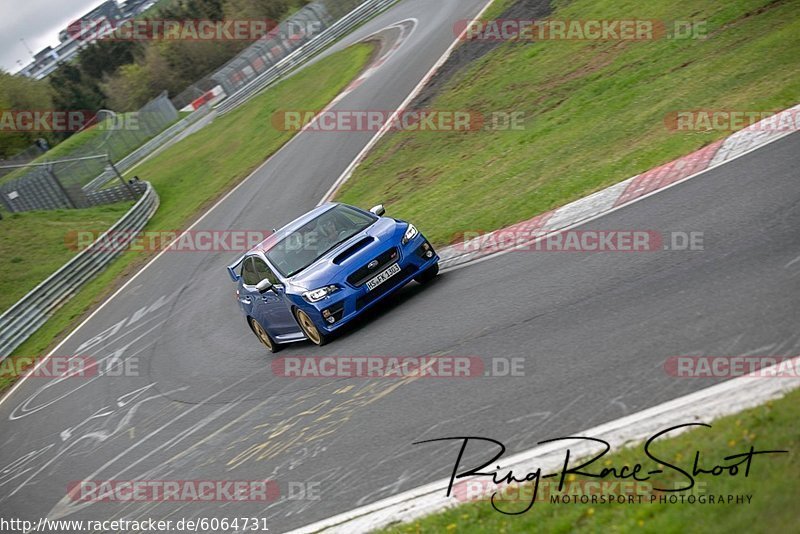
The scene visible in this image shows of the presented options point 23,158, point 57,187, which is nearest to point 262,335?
point 57,187

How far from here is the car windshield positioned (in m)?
12.7

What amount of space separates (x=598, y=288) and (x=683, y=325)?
5.70 feet

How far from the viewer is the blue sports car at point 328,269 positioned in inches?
469

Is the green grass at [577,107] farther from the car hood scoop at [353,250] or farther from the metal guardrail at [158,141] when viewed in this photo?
the metal guardrail at [158,141]

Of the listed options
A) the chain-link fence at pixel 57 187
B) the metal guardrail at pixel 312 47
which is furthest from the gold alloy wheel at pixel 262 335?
the metal guardrail at pixel 312 47

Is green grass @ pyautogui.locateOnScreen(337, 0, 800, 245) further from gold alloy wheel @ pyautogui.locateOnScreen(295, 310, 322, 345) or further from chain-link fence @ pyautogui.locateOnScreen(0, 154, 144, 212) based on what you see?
chain-link fence @ pyautogui.locateOnScreen(0, 154, 144, 212)

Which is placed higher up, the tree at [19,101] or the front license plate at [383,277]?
the tree at [19,101]

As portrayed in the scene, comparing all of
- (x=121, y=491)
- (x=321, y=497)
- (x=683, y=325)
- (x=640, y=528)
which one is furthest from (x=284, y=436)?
(x=640, y=528)

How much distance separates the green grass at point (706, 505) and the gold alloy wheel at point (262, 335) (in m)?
7.82

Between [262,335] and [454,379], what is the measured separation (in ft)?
19.0

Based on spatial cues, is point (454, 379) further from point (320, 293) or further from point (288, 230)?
point (288, 230)

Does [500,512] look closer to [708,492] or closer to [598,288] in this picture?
[708,492]

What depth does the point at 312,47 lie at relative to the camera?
168 ft

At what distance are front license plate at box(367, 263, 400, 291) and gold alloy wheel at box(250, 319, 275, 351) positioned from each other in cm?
268
